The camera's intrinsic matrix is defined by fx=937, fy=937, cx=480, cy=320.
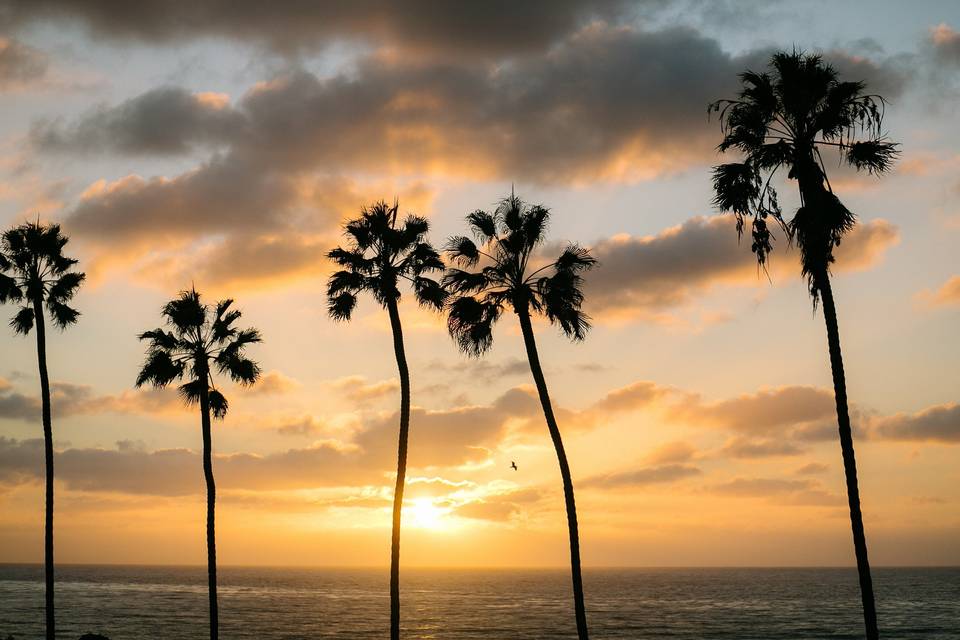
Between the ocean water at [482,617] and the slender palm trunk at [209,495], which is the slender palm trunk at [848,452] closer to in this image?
the slender palm trunk at [209,495]

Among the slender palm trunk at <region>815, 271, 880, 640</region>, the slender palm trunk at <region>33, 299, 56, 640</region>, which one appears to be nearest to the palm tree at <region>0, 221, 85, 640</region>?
the slender palm trunk at <region>33, 299, 56, 640</region>

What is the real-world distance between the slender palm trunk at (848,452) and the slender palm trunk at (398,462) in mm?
16371

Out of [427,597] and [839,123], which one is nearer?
[839,123]

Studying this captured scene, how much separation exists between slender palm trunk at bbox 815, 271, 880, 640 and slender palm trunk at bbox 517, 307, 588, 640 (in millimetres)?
9969

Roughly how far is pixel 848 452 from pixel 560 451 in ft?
38.2

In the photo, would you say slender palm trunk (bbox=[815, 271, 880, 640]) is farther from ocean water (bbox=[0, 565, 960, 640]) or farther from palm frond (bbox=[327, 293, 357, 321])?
ocean water (bbox=[0, 565, 960, 640])

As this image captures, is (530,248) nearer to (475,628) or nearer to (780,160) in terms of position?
(780,160)

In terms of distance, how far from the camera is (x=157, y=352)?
1630 inches

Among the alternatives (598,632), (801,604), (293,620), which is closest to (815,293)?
(598,632)

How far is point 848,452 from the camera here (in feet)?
85.1

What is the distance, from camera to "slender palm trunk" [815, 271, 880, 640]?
2483cm

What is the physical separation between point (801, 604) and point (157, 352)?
13275 cm

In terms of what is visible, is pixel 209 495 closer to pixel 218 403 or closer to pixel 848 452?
pixel 218 403

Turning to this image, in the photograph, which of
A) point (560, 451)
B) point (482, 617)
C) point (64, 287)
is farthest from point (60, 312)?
point (482, 617)
